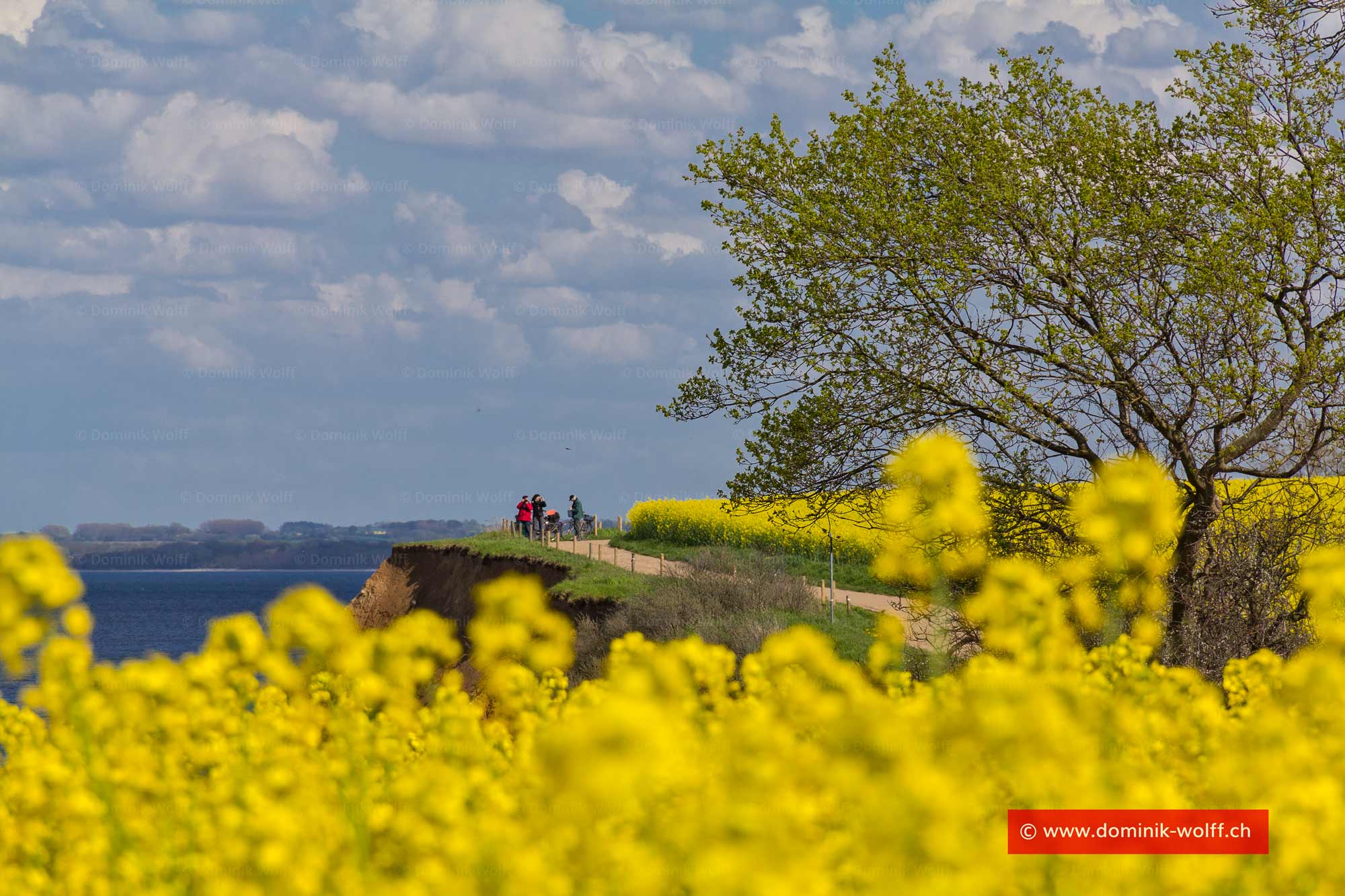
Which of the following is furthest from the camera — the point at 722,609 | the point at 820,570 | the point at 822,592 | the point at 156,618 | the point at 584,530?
the point at 156,618

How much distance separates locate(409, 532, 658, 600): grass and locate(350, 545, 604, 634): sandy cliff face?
11.3 inches

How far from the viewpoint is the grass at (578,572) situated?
924 inches

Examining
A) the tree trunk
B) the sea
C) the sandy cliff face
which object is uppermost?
the tree trunk

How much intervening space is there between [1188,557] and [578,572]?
17203 mm

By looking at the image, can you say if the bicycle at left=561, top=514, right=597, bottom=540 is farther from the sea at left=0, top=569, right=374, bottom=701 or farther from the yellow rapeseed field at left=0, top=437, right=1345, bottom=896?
the yellow rapeseed field at left=0, top=437, right=1345, bottom=896

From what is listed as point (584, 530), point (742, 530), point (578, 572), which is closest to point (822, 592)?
point (578, 572)

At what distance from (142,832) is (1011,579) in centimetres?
319

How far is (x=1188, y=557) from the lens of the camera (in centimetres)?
1291

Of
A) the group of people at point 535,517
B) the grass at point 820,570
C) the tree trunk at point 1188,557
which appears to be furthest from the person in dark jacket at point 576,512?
the tree trunk at point 1188,557

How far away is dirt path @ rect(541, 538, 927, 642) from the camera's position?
60.2 feet

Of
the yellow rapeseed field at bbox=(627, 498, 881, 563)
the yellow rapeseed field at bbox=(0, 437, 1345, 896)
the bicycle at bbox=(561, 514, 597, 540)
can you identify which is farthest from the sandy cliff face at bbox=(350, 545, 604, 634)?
the yellow rapeseed field at bbox=(0, 437, 1345, 896)

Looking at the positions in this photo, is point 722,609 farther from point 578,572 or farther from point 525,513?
point 525,513

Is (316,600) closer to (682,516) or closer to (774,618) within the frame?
(774,618)

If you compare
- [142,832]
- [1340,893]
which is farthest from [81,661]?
[1340,893]
